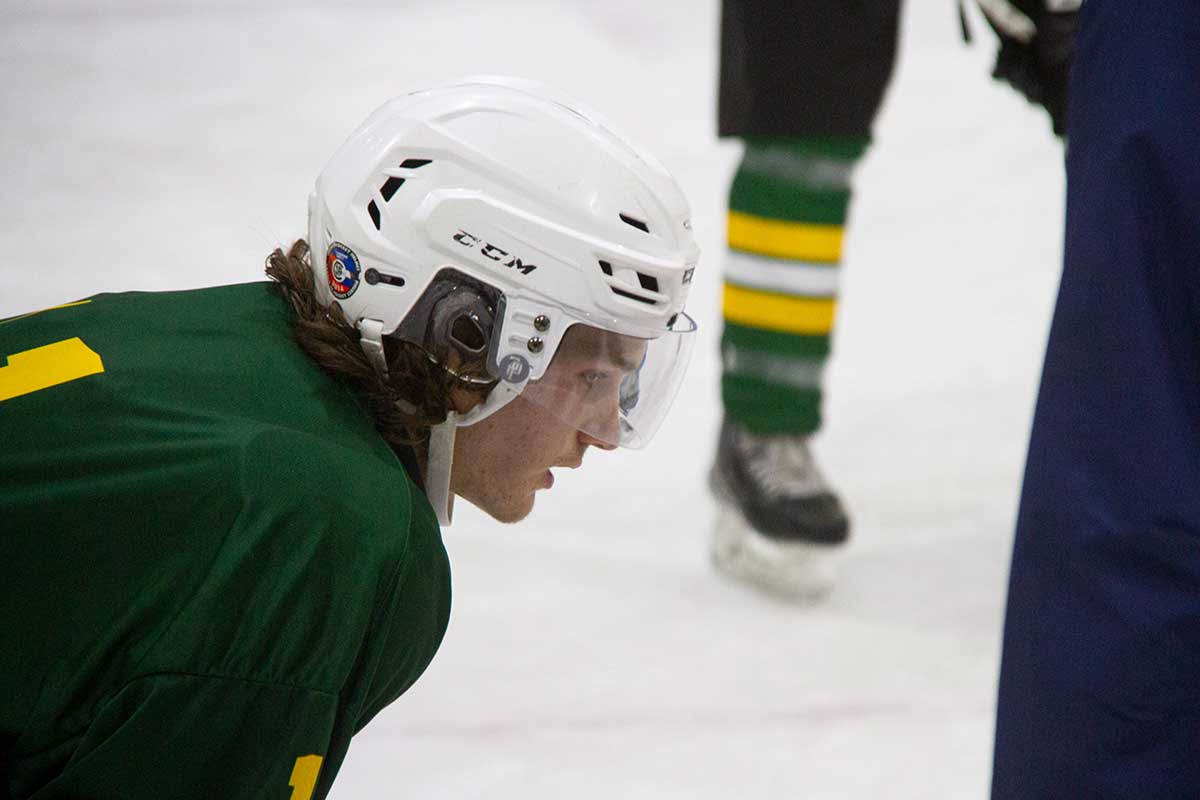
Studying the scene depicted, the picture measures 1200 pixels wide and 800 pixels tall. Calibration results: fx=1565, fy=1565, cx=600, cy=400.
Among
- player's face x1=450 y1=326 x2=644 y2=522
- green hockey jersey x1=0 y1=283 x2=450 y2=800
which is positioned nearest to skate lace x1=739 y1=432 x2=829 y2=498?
player's face x1=450 y1=326 x2=644 y2=522

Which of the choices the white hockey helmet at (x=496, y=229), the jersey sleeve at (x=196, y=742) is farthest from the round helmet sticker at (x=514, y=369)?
the jersey sleeve at (x=196, y=742)

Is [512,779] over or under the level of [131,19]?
under

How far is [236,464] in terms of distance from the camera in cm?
103

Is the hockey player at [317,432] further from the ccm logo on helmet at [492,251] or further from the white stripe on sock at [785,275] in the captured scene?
the white stripe on sock at [785,275]

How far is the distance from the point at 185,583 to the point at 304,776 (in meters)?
0.16

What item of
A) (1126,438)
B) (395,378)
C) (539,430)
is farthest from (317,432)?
(1126,438)

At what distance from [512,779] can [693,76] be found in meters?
2.82

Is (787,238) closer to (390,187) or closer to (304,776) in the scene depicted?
(390,187)

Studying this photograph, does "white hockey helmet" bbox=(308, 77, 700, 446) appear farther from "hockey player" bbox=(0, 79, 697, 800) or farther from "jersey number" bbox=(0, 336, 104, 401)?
"jersey number" bbox=(0, 336, 104, 401)

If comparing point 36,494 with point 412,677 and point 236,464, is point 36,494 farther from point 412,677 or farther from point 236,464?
point 412,677

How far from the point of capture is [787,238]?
233 cm

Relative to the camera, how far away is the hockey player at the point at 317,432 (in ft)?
3.30

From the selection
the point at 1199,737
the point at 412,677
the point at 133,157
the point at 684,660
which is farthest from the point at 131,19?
the point at 1199,737

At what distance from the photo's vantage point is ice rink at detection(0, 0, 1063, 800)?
6.60 feet
